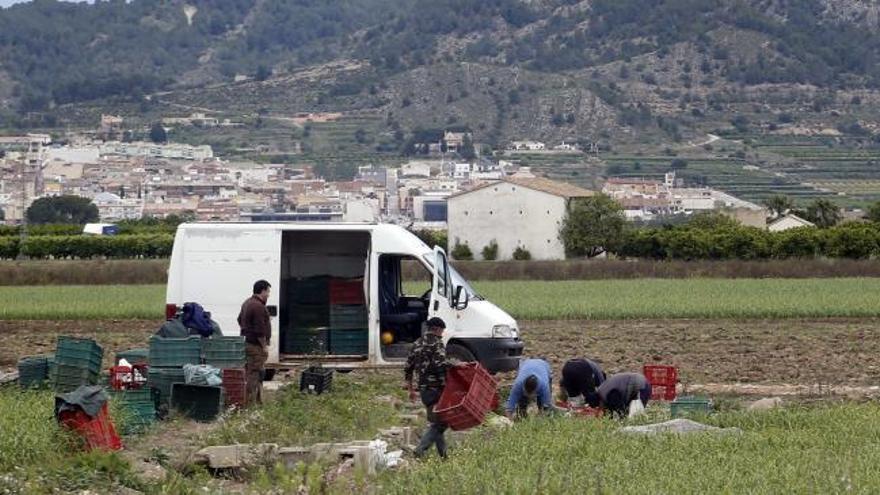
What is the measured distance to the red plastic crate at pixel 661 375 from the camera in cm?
2409

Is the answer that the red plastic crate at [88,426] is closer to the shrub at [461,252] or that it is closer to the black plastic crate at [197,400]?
the black plastic crate at [197,400]

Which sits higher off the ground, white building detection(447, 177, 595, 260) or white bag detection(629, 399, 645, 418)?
white building detection(447, 177, 595, 260)

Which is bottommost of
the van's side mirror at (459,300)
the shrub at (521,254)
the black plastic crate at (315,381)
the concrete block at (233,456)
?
the concrete block at (233,456)

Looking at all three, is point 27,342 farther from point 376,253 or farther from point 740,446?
point 740,446

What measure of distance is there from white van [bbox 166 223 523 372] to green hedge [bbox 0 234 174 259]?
5487 centimetres

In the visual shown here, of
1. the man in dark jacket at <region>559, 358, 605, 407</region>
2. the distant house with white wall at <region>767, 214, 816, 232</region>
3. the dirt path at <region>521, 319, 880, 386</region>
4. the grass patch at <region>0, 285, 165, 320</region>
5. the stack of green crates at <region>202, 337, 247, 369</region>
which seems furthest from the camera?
the distant house with white wall at <region>767, 214, 816, 232</region>

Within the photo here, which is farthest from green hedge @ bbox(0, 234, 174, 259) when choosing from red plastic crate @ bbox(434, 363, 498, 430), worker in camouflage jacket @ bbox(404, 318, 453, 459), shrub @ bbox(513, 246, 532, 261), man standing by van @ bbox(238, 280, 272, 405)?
red plastic crate @ bbox(434, 363, 498, 430)

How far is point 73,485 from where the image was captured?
50.3 feet

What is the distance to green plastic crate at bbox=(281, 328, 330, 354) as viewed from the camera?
2720 cm

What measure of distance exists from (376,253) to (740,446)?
10302 mm

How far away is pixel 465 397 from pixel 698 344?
53.2 feet

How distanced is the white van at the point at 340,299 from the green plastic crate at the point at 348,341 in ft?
0.05

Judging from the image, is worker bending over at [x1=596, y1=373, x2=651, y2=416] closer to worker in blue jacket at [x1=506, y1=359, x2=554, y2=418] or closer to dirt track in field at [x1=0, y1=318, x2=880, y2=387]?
worker in blue jacket at [x1=506, y1=359, x2=554, y2=418]

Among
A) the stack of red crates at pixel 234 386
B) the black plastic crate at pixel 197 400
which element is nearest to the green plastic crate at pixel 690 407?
the stack of red crates at pixel 234 386
